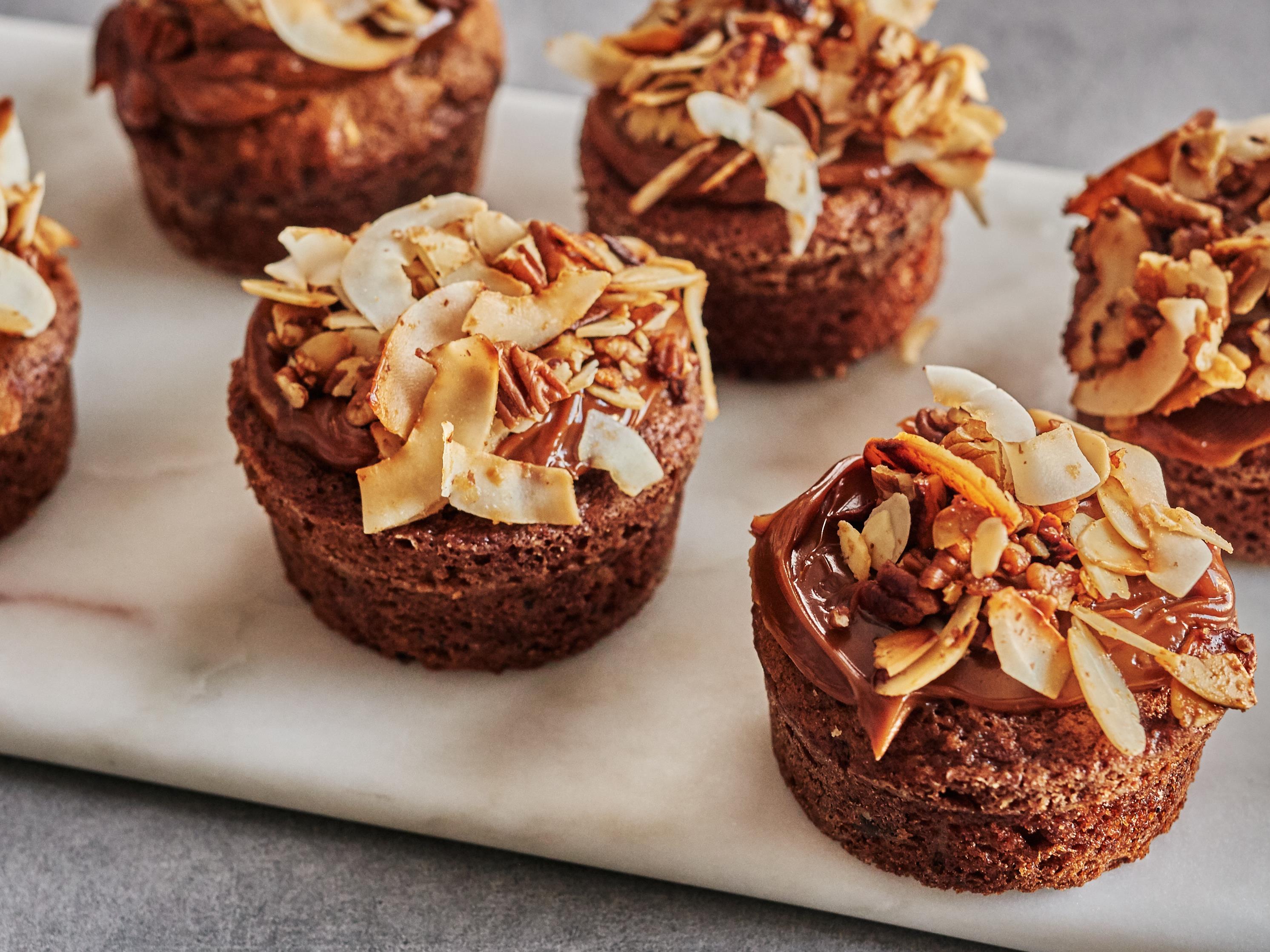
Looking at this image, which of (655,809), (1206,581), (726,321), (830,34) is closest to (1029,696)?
(1206,581)

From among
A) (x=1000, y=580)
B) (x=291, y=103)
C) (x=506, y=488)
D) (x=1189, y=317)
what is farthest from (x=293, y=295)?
(x=1189, y=317)

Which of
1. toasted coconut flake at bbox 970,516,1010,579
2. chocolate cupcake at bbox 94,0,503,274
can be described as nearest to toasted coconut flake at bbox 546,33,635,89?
chocolate cupcake at bbox 94,0,503,274

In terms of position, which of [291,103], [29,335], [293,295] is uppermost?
[293,295]

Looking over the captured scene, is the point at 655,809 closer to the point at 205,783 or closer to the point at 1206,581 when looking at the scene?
the point at 205,783

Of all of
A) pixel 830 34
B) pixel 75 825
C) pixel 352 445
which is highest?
pixel 830 34

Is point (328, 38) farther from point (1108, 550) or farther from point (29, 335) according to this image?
point (1108, 550)

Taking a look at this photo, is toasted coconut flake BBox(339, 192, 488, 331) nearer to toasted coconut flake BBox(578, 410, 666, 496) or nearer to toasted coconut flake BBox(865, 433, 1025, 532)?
toasted coconut flake BBox(578, 410, 666, 496)
